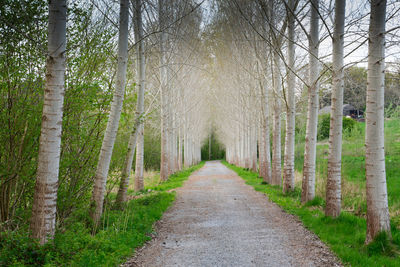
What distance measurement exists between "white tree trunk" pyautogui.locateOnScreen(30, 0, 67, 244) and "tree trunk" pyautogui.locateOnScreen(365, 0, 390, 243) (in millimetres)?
4652

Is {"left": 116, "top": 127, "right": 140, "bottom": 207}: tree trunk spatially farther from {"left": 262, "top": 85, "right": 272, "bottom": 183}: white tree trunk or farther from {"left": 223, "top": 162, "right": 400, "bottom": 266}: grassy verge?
{"left": 262, "top": 85, "right": 272, "bottom": 183}: white tree trunk

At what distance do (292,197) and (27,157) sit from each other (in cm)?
781

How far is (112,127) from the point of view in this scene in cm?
573

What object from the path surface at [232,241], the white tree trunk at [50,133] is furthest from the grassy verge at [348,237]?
the white tree trunk at [50,133]

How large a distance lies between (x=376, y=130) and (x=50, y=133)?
480cm

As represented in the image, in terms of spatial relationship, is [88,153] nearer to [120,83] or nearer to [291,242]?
[120,83]

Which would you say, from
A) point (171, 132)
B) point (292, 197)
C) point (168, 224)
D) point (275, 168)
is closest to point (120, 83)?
point (168, 224)

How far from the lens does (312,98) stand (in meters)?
7.98

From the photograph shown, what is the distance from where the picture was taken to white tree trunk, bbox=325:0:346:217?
6.24m

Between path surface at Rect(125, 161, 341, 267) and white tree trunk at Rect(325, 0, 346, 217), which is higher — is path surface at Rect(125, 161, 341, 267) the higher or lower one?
the lower one

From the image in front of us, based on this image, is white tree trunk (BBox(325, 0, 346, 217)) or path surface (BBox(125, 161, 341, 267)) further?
white tree trunk (BBox(325, 0, 346, 217))

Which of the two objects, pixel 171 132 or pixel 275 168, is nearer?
pixel 275 168

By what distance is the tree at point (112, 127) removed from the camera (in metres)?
5.74

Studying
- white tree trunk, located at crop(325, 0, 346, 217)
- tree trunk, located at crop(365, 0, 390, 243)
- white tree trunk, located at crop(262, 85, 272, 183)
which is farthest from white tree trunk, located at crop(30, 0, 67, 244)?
white tree trunk, located at crop(262, 85, 272, 183)
